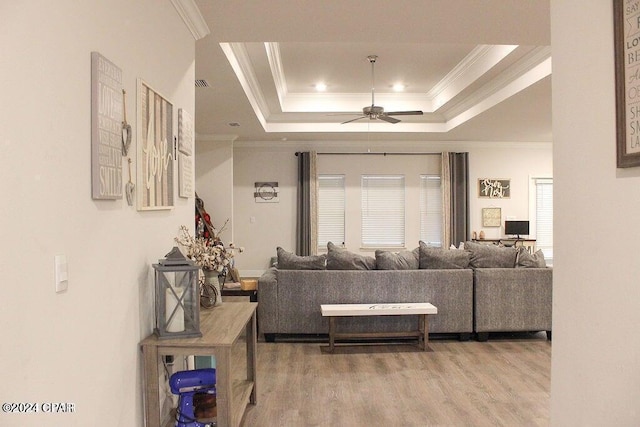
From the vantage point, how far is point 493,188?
987cm

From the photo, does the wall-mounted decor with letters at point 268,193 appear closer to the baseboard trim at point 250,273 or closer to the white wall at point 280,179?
the white wall at point 280,179

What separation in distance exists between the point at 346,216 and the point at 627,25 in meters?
8.63

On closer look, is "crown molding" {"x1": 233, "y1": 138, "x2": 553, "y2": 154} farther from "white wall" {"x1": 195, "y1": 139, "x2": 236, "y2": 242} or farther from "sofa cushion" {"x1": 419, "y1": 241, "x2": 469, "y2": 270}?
"sofa cushion" {"x1": 419, "y1": 241, "x2": 469, "y2": 270}

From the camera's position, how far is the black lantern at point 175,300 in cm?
228

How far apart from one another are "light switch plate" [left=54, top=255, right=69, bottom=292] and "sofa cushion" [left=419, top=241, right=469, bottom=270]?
415 centimetres

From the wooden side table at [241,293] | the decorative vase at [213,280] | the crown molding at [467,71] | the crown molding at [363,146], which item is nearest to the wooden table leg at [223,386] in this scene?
the decorative vase at [213,280]

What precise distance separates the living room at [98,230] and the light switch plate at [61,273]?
21 millimetres

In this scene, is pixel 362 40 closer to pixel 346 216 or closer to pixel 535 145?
pixel 346 216

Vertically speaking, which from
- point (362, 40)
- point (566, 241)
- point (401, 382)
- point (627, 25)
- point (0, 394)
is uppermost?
point (362, 40)

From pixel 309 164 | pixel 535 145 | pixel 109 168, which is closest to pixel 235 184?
pixel 309 164

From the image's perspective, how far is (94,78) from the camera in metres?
1.74

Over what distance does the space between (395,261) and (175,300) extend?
3.24 m

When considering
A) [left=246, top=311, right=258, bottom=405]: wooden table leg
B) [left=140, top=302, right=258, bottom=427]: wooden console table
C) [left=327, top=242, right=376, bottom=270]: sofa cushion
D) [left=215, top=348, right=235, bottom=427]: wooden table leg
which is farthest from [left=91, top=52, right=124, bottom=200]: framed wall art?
[left=327, top=242, right=376, bottom=270]: sofa cushion

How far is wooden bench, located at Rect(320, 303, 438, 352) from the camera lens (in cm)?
472
